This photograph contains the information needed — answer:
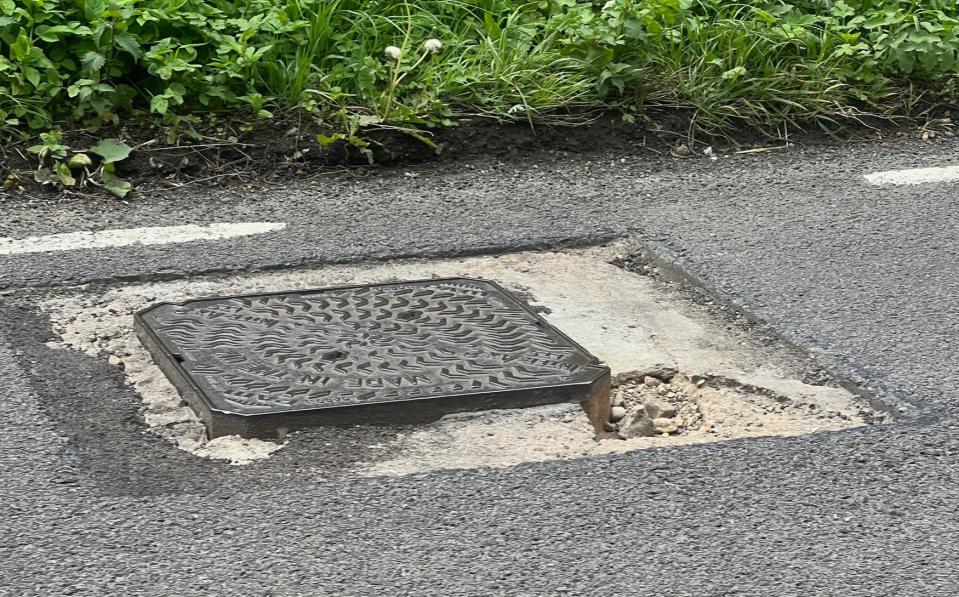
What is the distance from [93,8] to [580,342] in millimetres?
2336

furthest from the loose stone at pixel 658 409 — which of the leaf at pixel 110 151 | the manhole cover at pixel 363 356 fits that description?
the leaf at pixel 110 151

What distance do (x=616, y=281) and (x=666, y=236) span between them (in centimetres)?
37

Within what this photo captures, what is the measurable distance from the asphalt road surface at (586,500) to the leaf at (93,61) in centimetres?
79

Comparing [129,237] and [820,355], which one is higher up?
[820,355]

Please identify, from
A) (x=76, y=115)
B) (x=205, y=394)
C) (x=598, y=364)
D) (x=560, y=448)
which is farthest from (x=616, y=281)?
(x=76, y=115)

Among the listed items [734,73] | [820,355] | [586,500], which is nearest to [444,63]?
[734,73]

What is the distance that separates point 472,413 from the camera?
2.81 m

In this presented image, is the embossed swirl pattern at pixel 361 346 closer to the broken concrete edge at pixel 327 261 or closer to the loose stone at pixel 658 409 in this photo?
the loose stone at pixel 658 409

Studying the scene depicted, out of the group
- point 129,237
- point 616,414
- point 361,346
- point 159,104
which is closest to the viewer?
point 616,414

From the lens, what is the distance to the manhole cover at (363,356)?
2.78 m

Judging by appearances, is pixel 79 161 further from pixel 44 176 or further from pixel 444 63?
pixel 444 63

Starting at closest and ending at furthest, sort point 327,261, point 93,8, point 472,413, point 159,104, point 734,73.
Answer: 1. point 472,413
2. point 327,261
3. point 159,104
4. point 93,8
5. point 734,73

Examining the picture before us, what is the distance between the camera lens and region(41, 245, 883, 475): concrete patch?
268 centimetres

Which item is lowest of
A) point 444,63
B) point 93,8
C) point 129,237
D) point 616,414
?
point 129,237
